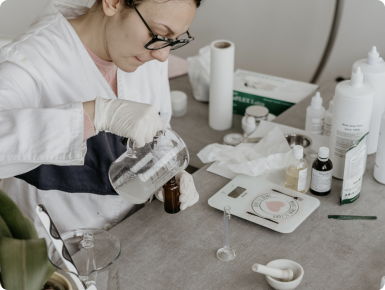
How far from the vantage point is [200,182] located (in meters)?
1.42

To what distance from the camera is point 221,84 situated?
5.88 feet

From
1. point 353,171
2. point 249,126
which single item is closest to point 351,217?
point 353,171

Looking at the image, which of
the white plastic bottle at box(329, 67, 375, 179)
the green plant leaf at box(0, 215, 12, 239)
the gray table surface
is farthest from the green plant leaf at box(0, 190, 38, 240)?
the white plastic bottle at box(329, 67, 375, 179)

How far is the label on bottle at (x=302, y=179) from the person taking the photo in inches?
50.9

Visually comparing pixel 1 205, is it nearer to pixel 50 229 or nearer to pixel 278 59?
pixel 50 229

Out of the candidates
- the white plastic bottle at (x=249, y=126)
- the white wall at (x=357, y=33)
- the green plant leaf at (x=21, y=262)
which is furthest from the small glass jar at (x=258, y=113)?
the green plant leaf at (x=21, y=262)

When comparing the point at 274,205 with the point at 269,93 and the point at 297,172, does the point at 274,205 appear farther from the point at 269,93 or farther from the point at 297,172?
the point at 269,93

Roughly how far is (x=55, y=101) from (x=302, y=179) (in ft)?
2.52

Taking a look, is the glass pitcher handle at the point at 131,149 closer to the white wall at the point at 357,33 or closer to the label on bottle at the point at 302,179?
the label on bottle at the point at 302,179

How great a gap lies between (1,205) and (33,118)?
0.34 metres

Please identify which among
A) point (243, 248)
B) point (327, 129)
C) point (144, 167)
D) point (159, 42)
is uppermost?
point (159, 42)

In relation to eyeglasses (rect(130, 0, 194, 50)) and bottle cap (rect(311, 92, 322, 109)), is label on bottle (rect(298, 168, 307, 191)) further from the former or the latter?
eyeglasses (rect(130, 0, 194, 50))

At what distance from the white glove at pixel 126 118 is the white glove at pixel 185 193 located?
236 mm

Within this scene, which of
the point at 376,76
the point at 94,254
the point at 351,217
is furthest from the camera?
the point at 376,76
